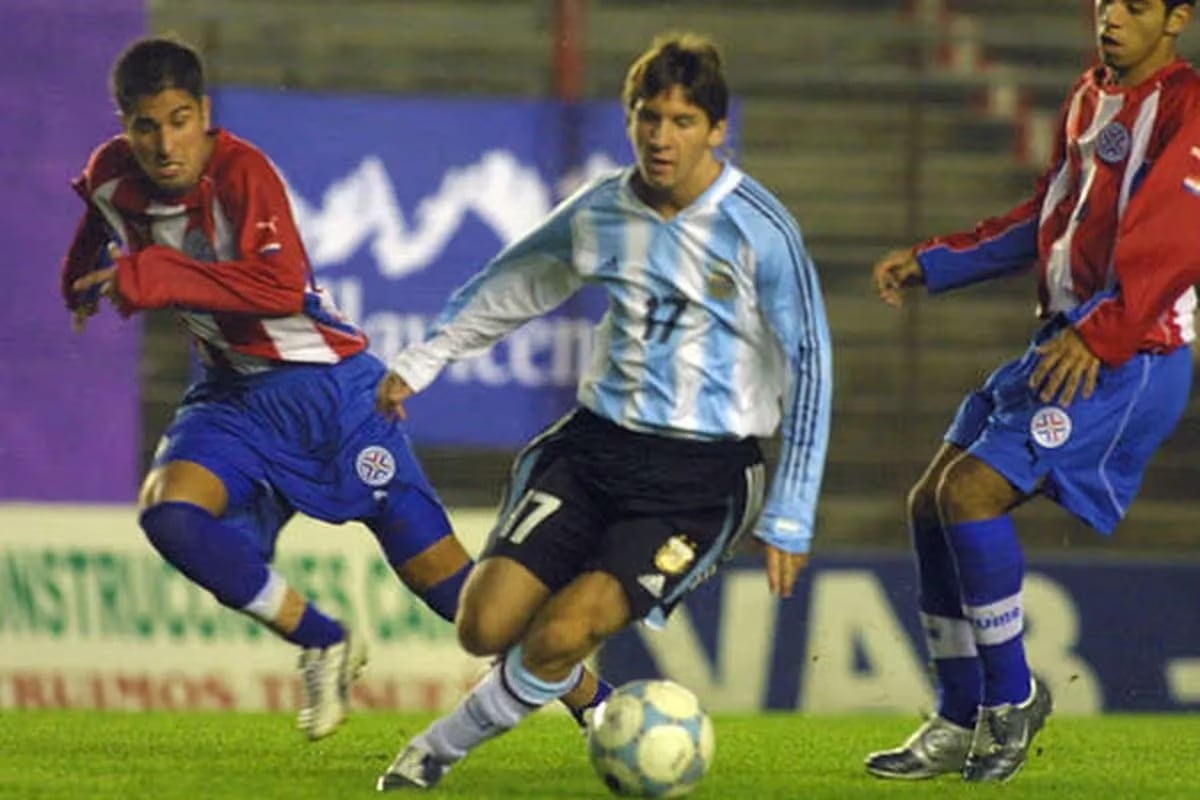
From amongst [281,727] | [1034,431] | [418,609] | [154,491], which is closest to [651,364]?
[1034,431]

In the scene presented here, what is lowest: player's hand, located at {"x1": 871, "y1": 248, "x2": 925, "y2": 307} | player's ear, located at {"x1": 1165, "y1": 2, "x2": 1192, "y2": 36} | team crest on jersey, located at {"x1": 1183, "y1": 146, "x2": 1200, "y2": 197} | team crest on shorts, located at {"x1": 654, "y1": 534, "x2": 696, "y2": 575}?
team crest on shorts, located at {"x1": 654, "y1": 534, "x2": 696, "y2": 575}

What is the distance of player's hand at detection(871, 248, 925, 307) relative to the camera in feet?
25.5

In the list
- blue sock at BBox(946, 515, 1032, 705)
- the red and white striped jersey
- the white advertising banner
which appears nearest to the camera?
blue sock at BBox(946, 515, 1032, 705)

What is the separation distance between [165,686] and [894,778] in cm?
364

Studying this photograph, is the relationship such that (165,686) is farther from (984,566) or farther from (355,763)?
(984,566)

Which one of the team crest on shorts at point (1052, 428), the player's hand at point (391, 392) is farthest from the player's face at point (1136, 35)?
the player's hand at point (391, 392)

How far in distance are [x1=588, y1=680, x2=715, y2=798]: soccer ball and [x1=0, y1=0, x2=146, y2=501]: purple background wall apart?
14.4 ft

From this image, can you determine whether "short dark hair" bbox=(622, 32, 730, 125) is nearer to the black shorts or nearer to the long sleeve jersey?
the black shorts

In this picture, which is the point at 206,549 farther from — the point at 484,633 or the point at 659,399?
the point at 659,399

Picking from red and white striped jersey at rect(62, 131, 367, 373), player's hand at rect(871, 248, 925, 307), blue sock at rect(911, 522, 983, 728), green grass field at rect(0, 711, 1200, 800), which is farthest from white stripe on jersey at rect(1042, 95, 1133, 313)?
red and white striped jersey at rect(62, 131, 367, 373)

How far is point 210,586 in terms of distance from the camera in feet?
25.5

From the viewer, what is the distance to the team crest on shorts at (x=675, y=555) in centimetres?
686

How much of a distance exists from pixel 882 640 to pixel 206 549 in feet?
12.6

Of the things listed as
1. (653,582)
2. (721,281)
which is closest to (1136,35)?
(721,281)
